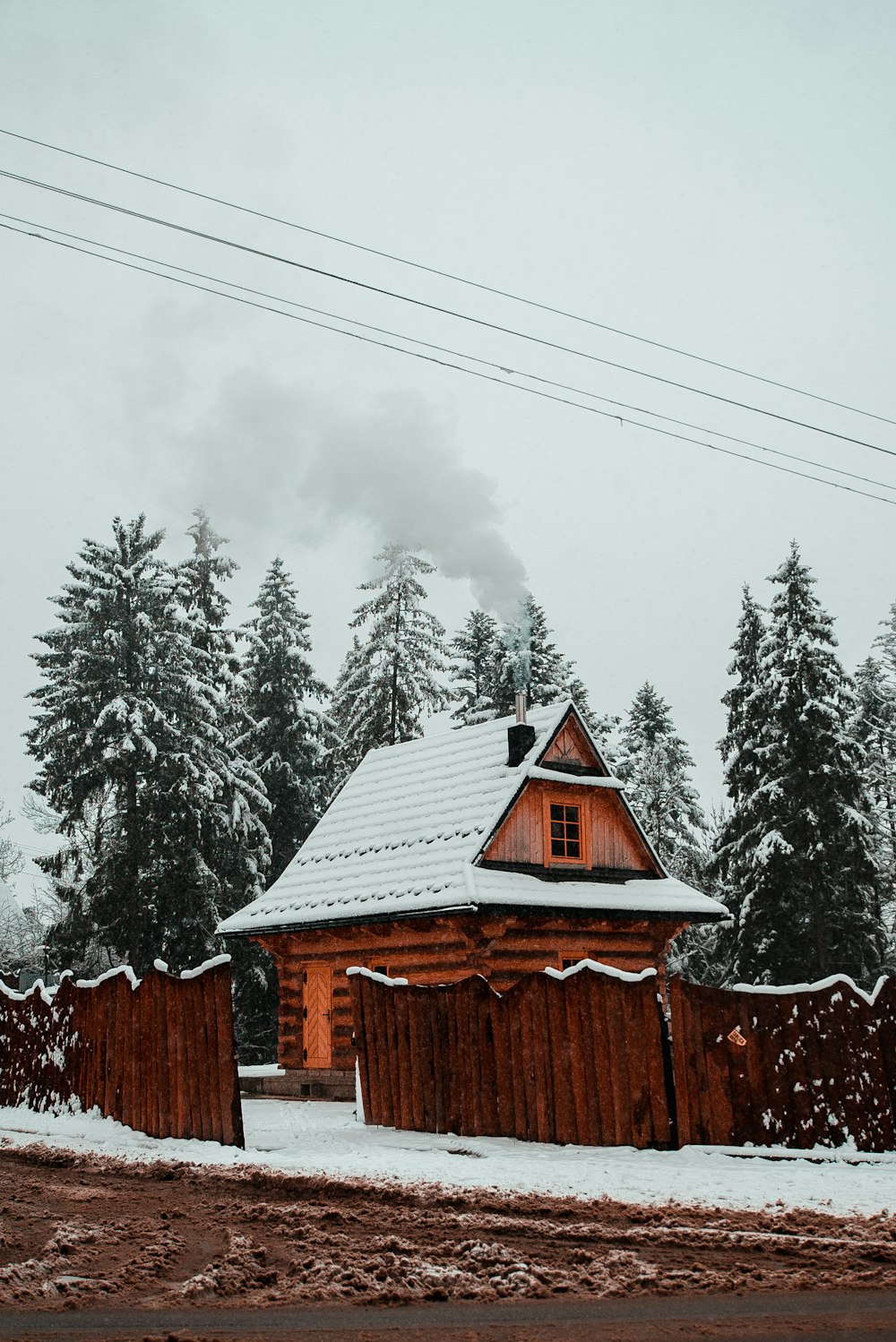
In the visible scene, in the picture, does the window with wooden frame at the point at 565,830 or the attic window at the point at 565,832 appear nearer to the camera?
the window with wooden frame at the point at 565,830

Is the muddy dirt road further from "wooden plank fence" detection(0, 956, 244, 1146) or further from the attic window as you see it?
the attic window

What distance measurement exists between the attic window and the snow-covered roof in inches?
24.1

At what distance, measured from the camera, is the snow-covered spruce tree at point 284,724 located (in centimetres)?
4278

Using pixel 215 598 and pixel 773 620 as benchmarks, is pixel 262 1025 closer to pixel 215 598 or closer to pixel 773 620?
pixel 215 598

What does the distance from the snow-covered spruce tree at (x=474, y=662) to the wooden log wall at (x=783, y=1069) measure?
1364 inches

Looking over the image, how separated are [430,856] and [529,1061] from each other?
10131 mm

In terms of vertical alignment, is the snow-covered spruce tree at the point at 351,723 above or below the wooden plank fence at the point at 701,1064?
above

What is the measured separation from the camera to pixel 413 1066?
13.3m

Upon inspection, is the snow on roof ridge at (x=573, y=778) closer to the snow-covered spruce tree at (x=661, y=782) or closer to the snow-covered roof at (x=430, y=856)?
the snow-covered roof at (x=430, y=856)

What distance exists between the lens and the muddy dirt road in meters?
5.69

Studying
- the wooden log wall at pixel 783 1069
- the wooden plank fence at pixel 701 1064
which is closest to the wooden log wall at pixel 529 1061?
the wooden plank fence at pixel 701 1064

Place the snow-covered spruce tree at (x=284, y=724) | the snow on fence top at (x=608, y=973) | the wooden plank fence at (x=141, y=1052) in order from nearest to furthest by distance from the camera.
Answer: the snow on fence top at (x=608, y=973), the wooden plank fence at (x=141, y=1052), the snow-covered spruce tree at (x=284, y=724)

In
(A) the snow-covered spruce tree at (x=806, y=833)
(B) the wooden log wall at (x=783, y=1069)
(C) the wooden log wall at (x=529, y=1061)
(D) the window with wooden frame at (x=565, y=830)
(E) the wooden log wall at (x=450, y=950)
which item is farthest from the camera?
(A) the snow-covered spruce tree at (x=806, y=833)

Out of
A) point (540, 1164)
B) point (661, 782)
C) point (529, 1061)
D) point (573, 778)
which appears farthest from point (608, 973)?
point (661, 782)
